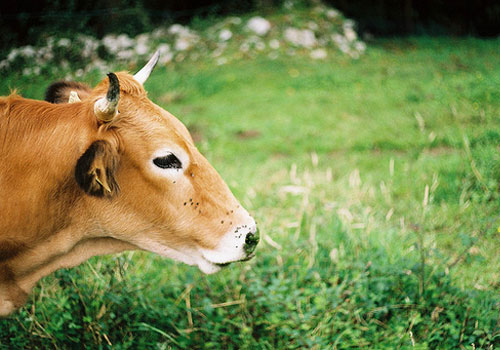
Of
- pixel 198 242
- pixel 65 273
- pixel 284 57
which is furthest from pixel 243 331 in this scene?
pixel 284 57

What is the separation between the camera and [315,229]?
3.59 metres

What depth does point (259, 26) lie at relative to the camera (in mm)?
10297

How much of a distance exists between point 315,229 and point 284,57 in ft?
22.3

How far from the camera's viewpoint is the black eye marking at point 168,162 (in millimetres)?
2027

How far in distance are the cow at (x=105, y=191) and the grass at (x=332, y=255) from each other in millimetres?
554

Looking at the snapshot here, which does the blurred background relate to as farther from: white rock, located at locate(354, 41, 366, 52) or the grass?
white rock, located at locate(354, 41, 366, 52)

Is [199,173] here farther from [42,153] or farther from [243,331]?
[243,331]

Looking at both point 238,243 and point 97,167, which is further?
point 238,243

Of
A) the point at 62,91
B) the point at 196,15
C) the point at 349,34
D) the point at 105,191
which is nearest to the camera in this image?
the point at 105,191

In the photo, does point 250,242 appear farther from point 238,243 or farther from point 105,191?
point 105,191

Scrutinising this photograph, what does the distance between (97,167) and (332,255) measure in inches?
71.6

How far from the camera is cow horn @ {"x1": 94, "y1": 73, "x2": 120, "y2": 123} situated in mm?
1813

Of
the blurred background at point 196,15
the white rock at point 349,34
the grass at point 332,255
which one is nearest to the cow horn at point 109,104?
the grass at point 332,255

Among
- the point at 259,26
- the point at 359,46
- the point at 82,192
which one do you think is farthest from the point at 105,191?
the point at 359,46
